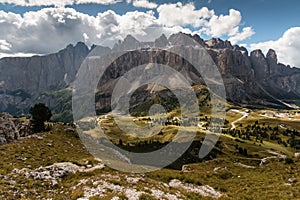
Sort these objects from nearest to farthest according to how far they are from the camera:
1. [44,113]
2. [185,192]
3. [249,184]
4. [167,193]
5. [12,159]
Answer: [167,193] → [185,192] → [249,184] → [12,159] → [44,113]

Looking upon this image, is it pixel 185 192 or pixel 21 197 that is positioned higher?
pixel 21 197

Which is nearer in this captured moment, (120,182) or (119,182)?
(119,182)

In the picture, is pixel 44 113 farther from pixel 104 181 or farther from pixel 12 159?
pixel 104 181

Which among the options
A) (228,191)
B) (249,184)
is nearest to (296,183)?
(249,184)

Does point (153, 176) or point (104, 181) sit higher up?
point (104, 181)

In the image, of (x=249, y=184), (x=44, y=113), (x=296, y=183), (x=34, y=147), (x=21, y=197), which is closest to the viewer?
(x=21, y=197)

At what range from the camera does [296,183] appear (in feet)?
106

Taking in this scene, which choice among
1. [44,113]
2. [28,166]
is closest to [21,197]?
[28,166]

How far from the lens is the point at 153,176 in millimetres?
38188

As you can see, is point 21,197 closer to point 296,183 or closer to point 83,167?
point 83,167

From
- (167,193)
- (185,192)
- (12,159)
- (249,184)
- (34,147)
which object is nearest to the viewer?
(167,193)

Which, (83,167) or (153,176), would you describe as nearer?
(153,176)

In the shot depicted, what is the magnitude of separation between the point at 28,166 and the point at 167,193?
2352 cm

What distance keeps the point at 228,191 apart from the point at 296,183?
909 centimetres
